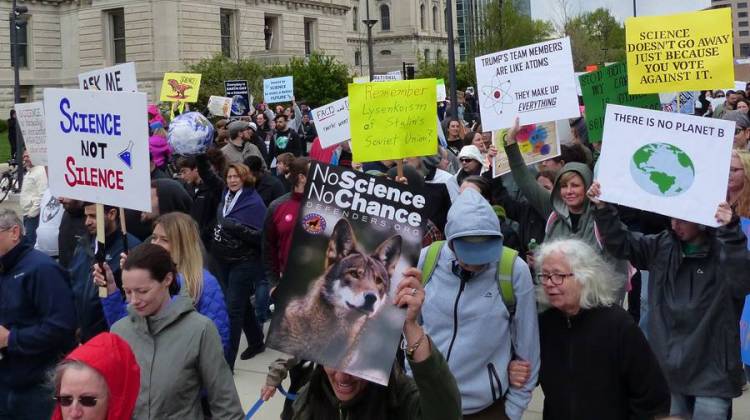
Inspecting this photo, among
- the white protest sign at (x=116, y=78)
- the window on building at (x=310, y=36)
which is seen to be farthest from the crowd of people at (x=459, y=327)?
the window on building at (x=310, y=36)

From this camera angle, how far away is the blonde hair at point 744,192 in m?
5.07

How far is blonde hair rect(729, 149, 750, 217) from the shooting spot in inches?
199

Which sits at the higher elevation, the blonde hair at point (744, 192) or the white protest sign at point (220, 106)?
the white protest sign at point (220, 106)

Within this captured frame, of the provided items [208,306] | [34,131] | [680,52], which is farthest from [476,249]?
[34,131]

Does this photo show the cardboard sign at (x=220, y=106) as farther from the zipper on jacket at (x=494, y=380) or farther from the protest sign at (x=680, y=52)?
the zipper on jacket at (x=494, y=380)

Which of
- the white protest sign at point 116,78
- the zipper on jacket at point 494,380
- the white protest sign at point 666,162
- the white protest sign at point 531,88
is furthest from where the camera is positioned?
the white protest sign at point 531,88

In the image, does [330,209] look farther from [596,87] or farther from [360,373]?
[596,87]

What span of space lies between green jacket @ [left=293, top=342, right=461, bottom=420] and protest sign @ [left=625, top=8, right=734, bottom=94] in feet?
17.9

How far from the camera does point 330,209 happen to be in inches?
132

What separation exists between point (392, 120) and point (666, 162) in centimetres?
327

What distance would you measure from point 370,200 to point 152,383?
4.38 ft

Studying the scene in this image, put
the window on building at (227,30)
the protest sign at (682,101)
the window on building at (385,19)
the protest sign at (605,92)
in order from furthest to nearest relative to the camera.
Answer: the window on building at (385,19) → the window on building at (227,30) → the protest sign at (682,101) → the protest sign at (605,92)

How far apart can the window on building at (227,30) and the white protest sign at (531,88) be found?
4509cm

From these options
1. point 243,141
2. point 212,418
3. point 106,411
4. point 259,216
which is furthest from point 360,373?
point 243,141
